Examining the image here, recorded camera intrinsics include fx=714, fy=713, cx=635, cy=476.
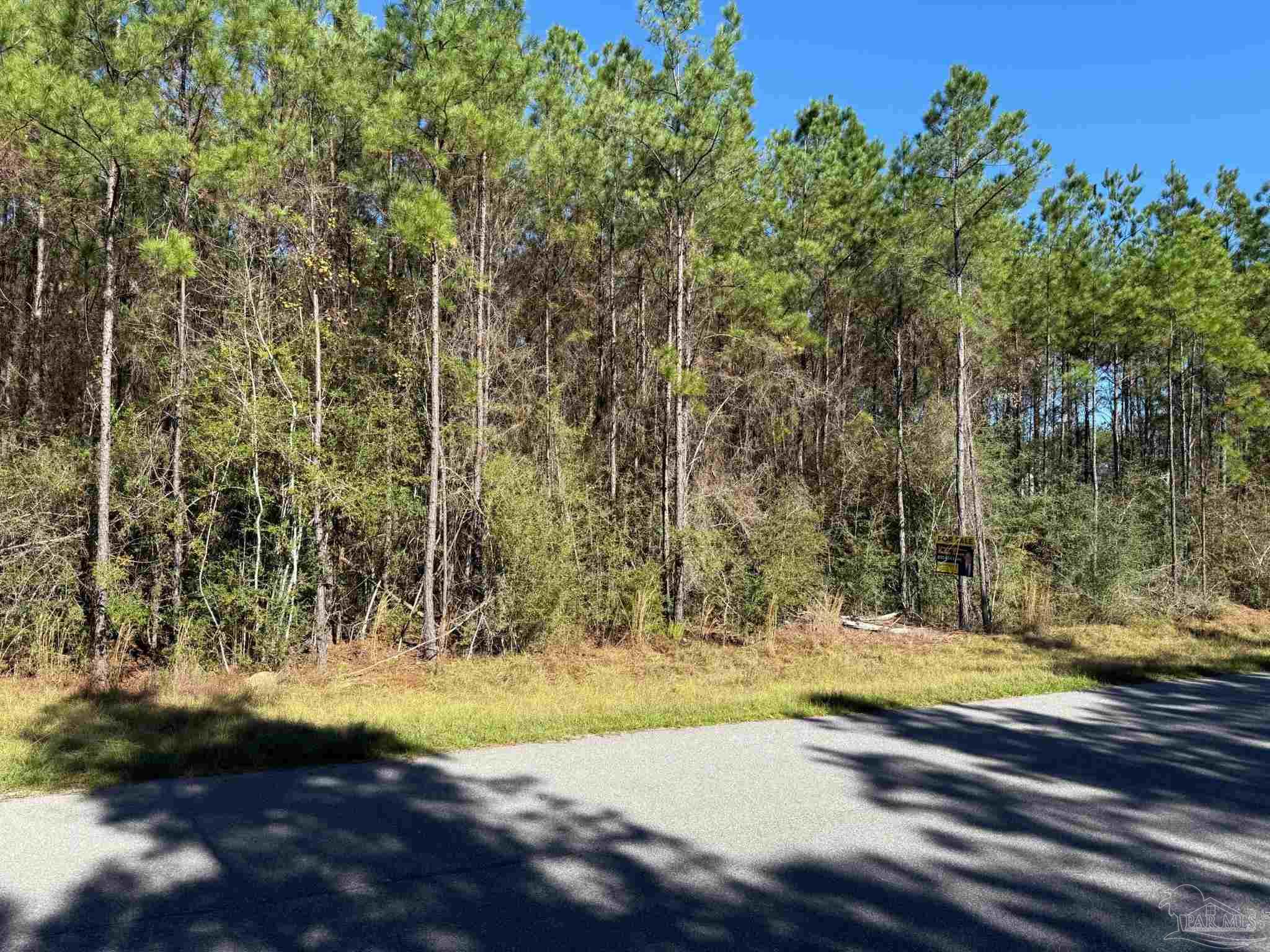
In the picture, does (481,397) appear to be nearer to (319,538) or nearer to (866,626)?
(319,538)

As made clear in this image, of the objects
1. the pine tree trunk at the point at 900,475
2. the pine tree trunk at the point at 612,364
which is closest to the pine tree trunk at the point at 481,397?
the pine tree trunk at the point at 612,364

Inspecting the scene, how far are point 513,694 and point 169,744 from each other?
3.63m

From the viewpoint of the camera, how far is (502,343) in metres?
13.5

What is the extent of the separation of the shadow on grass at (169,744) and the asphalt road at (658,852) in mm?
317

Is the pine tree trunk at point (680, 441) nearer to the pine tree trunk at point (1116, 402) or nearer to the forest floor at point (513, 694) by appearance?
the forest floor at point (513, 694)

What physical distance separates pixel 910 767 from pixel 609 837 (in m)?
2.49

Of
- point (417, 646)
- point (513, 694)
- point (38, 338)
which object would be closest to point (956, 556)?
point (513, 694)

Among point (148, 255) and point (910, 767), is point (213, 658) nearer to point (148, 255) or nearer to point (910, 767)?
point (148, 255)

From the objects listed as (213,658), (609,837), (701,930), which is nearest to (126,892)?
(609,837)

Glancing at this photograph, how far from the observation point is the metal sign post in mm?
12477

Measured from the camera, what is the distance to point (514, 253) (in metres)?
15.7

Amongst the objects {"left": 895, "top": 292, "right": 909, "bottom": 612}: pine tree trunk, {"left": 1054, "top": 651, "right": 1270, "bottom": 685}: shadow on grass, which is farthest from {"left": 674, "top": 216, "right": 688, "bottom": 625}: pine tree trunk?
{"left": 895, "top": 292, "right": 909, "bottom": 612}: pine tree trunk

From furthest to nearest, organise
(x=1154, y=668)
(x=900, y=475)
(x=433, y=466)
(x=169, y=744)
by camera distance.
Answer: (x=900, y=475) → (x=433, y=466) → (x=1154, y=668) → (x=169, y=744)

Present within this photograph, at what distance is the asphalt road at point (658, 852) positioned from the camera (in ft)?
9.42
